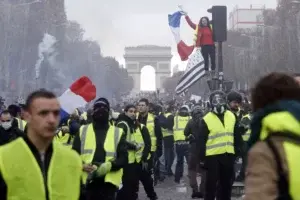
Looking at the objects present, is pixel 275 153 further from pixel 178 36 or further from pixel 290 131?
pixel 178 36

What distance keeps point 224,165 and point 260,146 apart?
297 inches

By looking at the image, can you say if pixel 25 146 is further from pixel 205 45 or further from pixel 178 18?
pixel 178 18

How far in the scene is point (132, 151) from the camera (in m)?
11.8

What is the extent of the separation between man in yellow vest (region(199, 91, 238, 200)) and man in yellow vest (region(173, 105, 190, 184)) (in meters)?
7.22

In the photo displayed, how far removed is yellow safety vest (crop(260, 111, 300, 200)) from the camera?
4.07 m

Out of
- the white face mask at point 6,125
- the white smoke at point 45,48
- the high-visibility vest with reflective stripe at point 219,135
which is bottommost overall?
the high-visibility vest with reflective stripe at point 219,135

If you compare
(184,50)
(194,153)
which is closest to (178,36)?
(184,50)

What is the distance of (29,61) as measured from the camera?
2852 inches

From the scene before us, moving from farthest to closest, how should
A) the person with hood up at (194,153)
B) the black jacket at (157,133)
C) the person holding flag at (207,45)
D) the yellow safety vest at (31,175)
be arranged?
the person holding flag at (207,45) < the person with hood up at (194,153) < the black jacket at (157,133) < the yellow safety vest at (31,175)

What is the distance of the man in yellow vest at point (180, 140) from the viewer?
19.0 m

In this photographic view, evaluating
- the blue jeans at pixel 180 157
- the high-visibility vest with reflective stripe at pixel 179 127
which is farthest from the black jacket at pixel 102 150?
the high-visibility vest with reflective stripe at pixel 179 127

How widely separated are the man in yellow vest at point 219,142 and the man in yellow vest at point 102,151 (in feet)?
10.2

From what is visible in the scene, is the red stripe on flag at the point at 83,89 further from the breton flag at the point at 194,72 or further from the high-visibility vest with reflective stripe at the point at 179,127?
the breton flag at the point at 194,72

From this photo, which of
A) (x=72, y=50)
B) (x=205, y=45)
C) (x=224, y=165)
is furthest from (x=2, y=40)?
(x=224, y=165)
